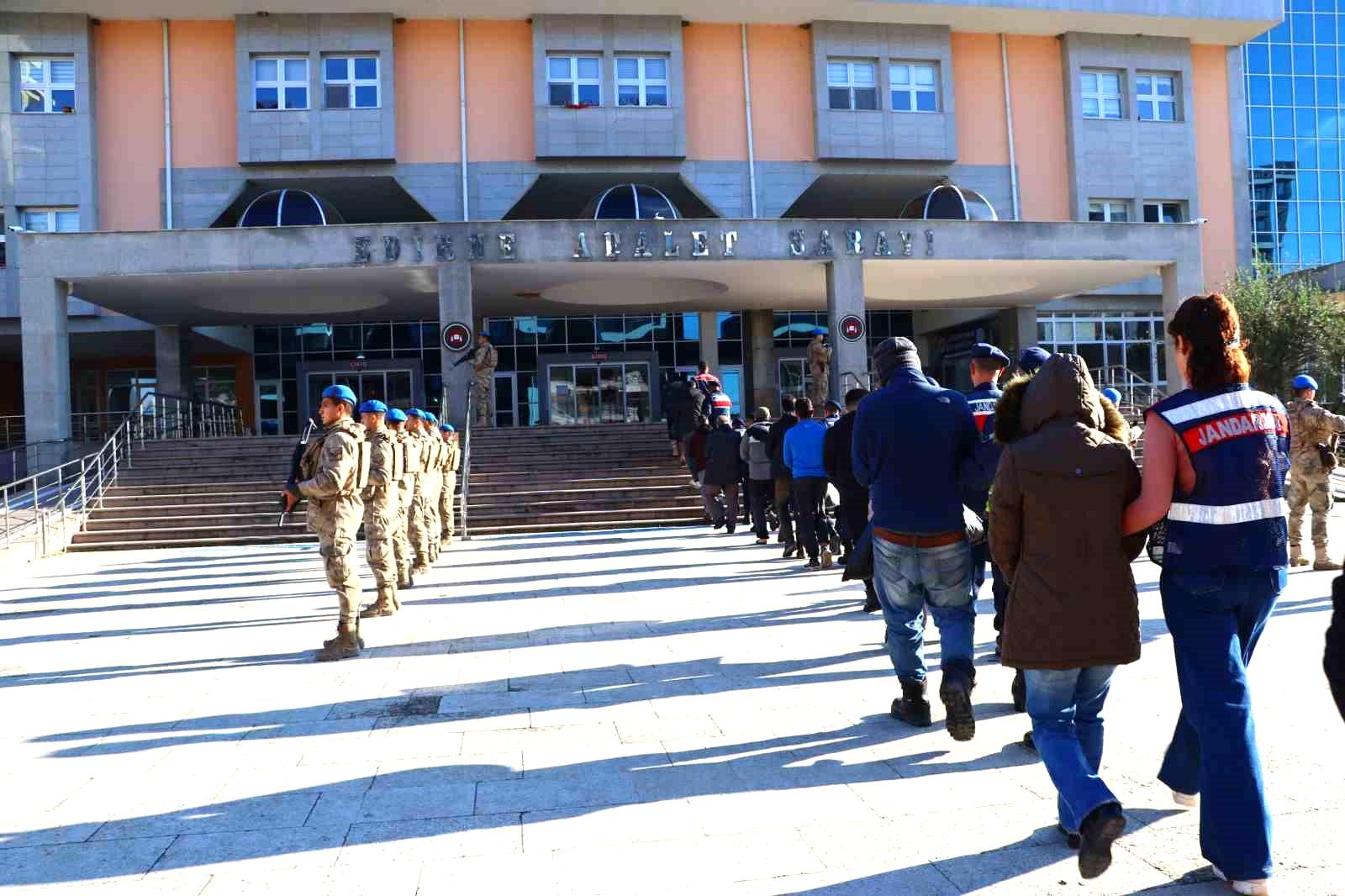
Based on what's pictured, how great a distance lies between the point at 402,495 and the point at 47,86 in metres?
24.8

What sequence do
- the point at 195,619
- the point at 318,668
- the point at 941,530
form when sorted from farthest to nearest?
the point at 195,619
the point at 318,668
the point at 941,530

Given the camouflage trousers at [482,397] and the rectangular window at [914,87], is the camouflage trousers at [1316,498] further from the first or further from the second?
the rectangular window at [914,87]

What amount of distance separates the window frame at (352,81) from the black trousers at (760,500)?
19.5 meters

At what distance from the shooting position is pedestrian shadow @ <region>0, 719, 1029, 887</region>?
397 centimetres

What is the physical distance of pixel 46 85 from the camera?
28453 mm

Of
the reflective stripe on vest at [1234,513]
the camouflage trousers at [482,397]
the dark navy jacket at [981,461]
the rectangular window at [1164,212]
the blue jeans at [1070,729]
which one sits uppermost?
the rectangular window at [1164,212]

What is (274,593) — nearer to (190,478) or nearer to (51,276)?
(190,478)

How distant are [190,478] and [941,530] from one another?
57.6ft

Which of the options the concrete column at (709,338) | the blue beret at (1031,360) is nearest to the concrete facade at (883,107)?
the concrete column at (709,338)

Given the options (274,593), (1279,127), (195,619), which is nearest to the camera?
(195,619)

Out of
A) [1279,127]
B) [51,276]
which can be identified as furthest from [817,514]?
[1279,127]

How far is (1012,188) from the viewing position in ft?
104

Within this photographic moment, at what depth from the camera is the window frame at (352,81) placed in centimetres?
2870

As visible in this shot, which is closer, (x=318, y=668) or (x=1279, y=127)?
(x=318, y=668)
